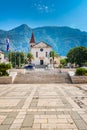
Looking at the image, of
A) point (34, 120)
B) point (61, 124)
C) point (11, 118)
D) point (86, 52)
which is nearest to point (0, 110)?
point (11, 118)

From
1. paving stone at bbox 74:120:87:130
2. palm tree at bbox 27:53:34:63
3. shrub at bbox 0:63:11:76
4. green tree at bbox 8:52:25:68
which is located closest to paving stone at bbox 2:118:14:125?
paving stone at bbox 74:120:87:130

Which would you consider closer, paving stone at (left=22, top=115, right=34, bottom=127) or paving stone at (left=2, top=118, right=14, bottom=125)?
paving stone at (left=22, top=115, right=34, bottom=127)

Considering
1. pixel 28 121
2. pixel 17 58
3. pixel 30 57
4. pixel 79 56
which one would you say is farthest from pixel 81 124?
pixel 30 57

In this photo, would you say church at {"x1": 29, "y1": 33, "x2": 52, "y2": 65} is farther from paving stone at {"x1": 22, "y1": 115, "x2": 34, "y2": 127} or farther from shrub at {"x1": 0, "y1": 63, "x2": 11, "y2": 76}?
paving stone at {"x1": 22, "y1": 115, "x2": 34, "y2": 127}

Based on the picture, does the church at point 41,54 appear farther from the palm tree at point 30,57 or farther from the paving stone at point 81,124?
the paving stone at point 81,124

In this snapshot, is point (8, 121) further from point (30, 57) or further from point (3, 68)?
point (30, 57)

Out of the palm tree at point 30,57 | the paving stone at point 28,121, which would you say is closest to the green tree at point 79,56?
the palm tree at point 30,57

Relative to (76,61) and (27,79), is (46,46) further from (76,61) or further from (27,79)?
(27,79)

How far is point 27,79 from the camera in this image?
1185 inches

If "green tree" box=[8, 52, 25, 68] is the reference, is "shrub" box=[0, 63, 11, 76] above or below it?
below

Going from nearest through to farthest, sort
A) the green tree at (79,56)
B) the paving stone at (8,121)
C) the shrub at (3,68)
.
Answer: the paving stone at (8,121) → the shrub at (3,68) → the green tree at (79,56)

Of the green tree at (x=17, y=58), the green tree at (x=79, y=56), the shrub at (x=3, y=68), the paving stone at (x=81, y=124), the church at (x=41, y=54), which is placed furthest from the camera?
the church at (x=41, y=54)

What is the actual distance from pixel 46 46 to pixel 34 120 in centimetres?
7792

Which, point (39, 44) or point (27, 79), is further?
point (39, 44)
